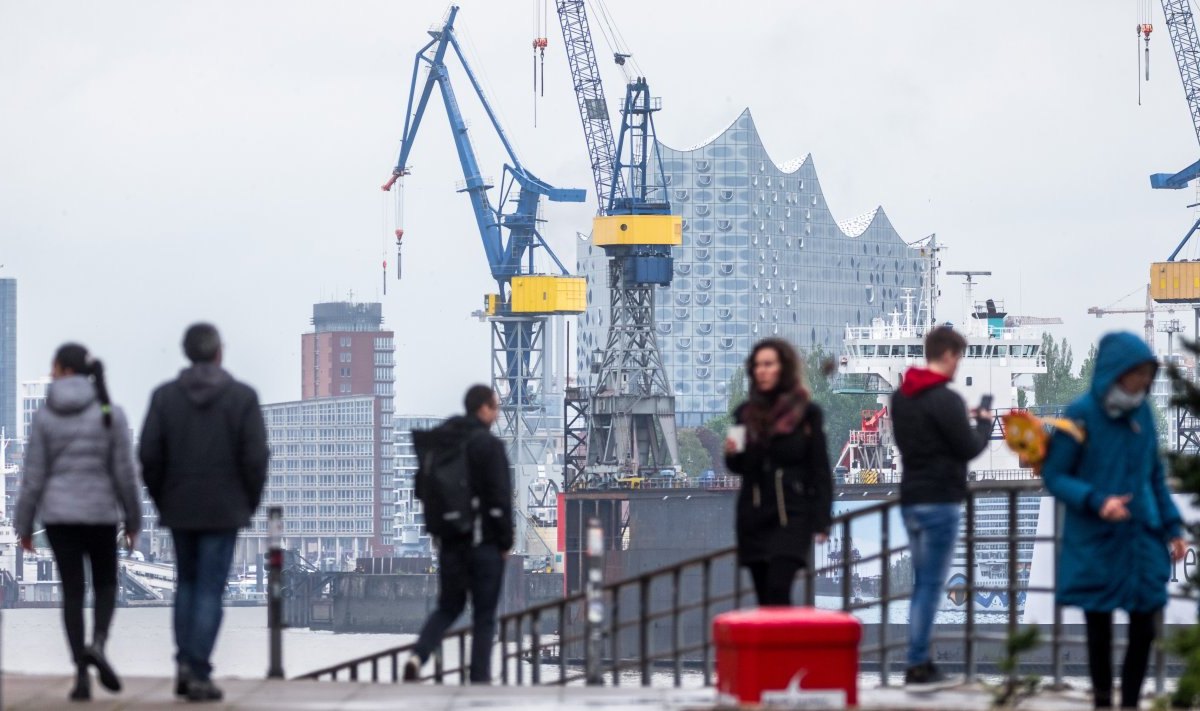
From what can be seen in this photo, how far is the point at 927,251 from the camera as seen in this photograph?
77.2 metres

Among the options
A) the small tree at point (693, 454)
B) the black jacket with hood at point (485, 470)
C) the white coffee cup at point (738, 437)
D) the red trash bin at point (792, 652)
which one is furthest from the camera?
the small tree at point (693, 454)

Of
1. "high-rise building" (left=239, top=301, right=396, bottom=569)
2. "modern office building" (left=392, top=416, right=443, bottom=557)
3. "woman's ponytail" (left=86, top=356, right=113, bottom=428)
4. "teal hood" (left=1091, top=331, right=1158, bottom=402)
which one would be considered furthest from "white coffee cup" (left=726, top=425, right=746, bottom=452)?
"high-rise building" (left=239, top=301, right=396, bottom=569)

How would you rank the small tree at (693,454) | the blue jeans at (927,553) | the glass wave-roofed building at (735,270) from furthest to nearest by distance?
the glass wave-roofed building at (735,270) → the small tree at (693,454) → the blue jeans at (927,553)

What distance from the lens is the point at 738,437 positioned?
8.17m

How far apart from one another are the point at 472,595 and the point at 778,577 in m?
2.74

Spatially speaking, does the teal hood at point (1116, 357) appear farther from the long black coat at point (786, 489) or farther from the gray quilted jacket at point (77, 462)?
the gray quilted jacket at point (77, 462)

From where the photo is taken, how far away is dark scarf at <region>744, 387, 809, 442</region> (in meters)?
8.07

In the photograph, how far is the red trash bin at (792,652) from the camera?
7.54 metres

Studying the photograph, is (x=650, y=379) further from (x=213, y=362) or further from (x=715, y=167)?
(x=715, y=167)

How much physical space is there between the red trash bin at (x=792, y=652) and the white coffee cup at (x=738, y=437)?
2.64ft

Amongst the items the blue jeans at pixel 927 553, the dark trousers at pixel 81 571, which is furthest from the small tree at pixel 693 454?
the dark trousers at pixel 81 571

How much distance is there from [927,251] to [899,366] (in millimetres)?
4245

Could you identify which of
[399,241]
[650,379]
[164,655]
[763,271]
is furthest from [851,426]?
[763,271]

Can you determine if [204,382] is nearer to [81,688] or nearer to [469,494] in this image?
[81,688]
